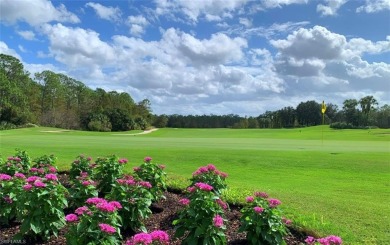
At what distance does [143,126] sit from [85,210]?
78.4 metres

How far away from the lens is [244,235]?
6059 mm

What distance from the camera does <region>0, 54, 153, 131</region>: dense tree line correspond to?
6394 centimetres

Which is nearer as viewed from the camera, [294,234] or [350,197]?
[294,234]

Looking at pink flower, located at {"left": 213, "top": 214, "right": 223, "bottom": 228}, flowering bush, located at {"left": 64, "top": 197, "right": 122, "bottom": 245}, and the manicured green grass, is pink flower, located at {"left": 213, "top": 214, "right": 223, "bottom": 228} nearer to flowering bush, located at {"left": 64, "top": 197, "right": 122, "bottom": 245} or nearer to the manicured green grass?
flowering bush, located at {"left": 64, "top": 197, "right": 122, "bottom": 245}

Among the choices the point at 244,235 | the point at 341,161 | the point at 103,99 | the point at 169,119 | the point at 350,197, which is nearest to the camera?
the point at 244,235

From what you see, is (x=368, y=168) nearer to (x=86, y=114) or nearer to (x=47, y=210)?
(x=47, y=210)

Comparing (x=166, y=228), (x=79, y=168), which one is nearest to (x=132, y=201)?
(x=166, y=228)

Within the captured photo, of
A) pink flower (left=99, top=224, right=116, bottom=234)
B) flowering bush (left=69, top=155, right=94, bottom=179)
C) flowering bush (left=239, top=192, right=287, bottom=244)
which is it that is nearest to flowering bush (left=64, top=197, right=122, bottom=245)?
pink flower (left=99, top=224, right=116, bottom=234)

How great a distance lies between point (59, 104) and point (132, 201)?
8272 cm

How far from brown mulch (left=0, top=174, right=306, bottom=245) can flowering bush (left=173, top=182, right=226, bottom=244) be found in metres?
0.78

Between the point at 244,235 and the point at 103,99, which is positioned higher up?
the point at 103,99

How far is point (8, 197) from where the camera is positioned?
6.54 meters

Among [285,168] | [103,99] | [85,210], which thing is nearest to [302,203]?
[85,210]

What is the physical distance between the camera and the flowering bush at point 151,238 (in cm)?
382
